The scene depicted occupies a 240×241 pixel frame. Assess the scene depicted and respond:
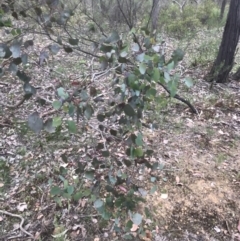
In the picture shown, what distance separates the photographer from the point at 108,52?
3.19ft

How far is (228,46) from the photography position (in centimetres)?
367

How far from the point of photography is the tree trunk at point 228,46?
351 centimetres

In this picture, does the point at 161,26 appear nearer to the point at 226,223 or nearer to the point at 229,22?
the point at 229,22

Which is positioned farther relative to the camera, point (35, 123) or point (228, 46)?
point (228, 46)

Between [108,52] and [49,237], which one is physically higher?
[108,52]

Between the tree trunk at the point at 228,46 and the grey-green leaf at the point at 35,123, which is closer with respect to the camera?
the grey-green leaf at the point at 35,123

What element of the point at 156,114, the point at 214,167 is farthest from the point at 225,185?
the point at 156,114

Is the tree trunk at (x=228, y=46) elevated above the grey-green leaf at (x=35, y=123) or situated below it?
below

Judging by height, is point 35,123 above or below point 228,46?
above

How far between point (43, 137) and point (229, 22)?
2857mm

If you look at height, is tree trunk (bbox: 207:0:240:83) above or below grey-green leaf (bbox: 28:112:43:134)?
below

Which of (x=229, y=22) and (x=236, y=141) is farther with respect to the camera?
(x=229, y=22)

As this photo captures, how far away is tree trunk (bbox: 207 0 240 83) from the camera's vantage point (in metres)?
3.51

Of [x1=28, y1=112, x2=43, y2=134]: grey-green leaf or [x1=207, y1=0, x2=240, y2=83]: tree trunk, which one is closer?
[x1=28, y1=112, x2=43, y2=134]: grey-green leaf
